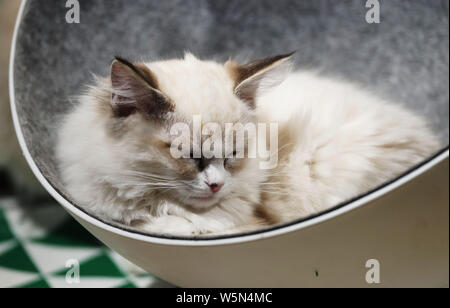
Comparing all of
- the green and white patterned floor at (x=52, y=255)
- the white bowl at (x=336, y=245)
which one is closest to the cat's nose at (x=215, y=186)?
the white bowl at (x=336, y=245)

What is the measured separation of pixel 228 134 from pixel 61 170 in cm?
42

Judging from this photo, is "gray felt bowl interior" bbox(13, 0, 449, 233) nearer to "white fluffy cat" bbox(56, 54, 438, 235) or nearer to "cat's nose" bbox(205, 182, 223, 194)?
"white fluffy cat" bbox(56, 54, 438, 235)

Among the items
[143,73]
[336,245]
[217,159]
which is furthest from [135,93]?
[336,245]

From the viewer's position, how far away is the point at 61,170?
119 cm

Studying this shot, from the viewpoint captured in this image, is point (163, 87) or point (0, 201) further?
point (0, 201)

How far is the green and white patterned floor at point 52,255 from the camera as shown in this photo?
4.32 ft

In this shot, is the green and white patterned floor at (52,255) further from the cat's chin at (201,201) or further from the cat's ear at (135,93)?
the cat's ear at (135,93)

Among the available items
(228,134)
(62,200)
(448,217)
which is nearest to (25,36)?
(62,200)

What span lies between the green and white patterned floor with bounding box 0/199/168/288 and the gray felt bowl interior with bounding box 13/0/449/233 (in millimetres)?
344

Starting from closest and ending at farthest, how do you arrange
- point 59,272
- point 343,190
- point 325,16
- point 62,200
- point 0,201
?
point 62,200
point 343,190
point 59,272
point 325,16
point 0,201

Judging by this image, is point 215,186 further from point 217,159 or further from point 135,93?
point 135,93

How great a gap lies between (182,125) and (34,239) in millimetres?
837

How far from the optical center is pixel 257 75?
106 cm
